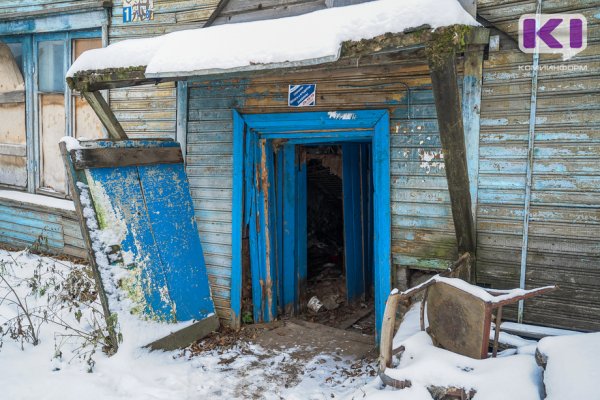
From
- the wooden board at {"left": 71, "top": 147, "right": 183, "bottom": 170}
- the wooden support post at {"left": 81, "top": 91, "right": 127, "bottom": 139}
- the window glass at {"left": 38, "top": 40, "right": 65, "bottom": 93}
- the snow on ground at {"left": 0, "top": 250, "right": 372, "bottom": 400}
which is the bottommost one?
the snow on ground at {"left": 0, "top": 250, "right": 372, "bottom": 400}

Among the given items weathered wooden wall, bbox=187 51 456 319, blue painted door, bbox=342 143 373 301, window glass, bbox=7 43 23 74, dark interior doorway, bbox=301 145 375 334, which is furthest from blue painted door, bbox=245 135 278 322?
window glass, bbox=7 43 23 74

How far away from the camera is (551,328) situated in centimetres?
380

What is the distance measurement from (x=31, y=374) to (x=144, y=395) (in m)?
1.09

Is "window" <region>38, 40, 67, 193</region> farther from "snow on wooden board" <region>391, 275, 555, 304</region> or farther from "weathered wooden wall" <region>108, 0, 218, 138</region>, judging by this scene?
"snow on wooden board" <region>391, 275, 555, 304</region>

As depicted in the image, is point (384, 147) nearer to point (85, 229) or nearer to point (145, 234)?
point (145, 234)

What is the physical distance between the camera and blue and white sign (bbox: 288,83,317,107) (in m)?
4.92

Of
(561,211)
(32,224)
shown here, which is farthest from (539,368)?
(32,224)

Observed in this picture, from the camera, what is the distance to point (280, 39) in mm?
3639

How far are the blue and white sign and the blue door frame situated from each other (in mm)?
111

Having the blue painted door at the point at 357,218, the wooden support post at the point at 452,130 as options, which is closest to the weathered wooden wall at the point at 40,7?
the blue painted door at the point at 357,218

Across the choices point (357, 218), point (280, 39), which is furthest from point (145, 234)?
point (357, 218)

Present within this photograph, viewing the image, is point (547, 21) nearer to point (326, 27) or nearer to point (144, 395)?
point (326, 27)

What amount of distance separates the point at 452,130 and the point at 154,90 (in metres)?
3.84

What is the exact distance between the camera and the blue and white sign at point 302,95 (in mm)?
4918
